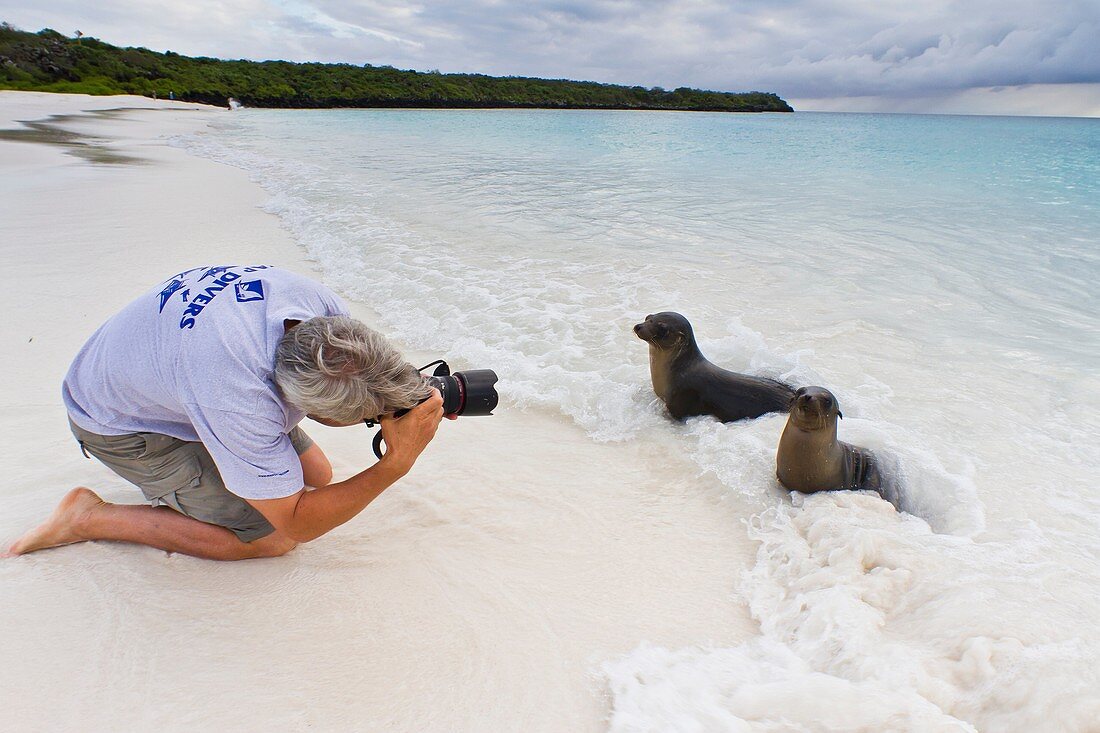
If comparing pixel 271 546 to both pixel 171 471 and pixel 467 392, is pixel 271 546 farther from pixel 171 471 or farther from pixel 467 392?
pixel 467 392

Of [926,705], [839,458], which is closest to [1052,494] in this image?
[839,458]

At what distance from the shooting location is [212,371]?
1767 mm

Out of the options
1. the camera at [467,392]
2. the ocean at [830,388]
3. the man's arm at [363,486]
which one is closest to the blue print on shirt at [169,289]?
the man's arm at [363,486]

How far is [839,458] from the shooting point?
3.04 meters

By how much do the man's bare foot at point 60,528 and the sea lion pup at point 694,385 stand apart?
2653 mm

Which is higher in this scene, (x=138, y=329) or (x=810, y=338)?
(x=138, y=329)

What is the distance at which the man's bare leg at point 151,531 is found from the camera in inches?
92.6

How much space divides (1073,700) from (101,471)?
11.5 feet

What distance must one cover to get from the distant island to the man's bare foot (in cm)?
4479

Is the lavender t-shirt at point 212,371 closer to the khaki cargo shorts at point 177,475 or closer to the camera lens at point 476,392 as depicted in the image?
the khaki cargo shorts at point 177,475

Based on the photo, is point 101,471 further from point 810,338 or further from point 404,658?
point 810,338

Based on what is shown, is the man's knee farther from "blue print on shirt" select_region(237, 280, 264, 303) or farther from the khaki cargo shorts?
"blue print on shirt" select_region(237, 280, 264, 303)

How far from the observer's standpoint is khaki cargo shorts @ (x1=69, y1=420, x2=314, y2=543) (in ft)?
7.13

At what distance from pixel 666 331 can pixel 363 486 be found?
2234 mm
